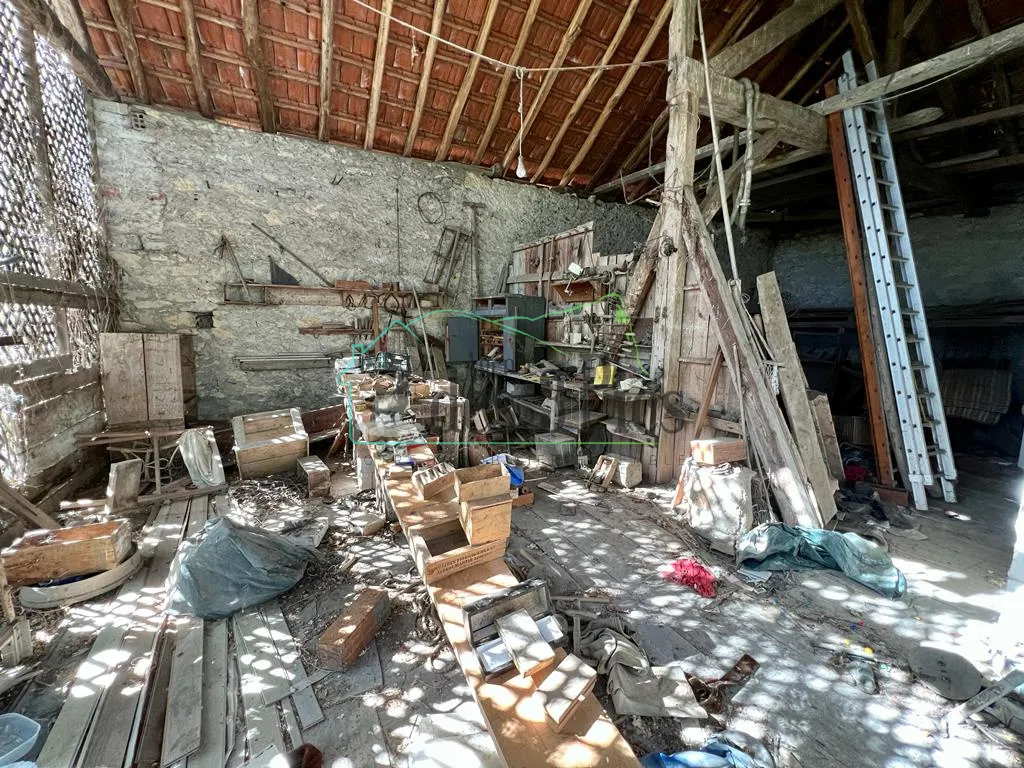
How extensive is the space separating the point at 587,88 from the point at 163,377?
324 inches

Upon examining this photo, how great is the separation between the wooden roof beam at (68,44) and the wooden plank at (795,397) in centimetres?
827

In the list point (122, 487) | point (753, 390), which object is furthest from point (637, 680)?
point (122, 487)

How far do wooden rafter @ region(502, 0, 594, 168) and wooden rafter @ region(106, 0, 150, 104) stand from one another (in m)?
5.34

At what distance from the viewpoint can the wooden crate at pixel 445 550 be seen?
252 centimetres

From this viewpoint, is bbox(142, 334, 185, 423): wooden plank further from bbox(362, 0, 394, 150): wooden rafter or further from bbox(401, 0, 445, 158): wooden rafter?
bbox(401, 0, 445, 158): wooden rafter

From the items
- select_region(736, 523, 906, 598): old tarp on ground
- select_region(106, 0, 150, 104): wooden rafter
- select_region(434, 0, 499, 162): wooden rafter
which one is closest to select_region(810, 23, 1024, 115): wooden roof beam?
select_region(434, 0, 499, 162): wooden rafter

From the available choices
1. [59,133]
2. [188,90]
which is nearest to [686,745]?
[59,133]

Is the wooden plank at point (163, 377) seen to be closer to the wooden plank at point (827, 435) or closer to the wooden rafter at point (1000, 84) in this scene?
the wooden plank at point (827, 435)

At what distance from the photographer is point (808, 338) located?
855 centimetres

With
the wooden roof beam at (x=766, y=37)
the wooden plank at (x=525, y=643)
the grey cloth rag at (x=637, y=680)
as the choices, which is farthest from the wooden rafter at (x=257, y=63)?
the grey cloth rag at (x=637, y=680)

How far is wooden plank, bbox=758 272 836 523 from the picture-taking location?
4012mm

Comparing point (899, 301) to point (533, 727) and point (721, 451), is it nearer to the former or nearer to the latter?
point (721, 451)

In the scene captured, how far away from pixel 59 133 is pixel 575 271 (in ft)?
22.7

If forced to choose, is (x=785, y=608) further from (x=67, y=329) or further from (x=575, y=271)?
(x=67, y=329)
